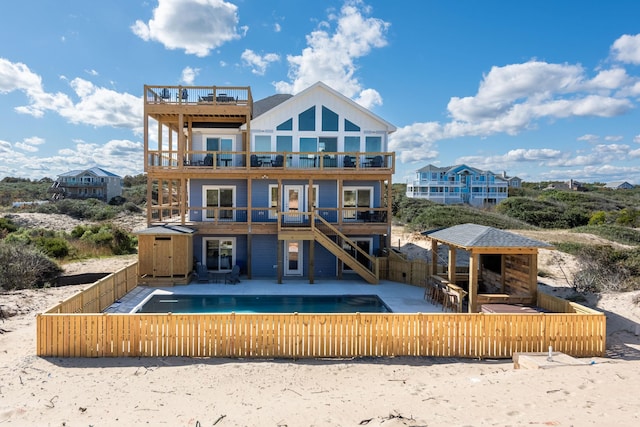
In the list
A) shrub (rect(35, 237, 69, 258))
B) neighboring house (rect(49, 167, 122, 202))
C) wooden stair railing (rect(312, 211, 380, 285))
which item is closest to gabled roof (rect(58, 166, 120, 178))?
neighboring house (rect(49, 167, 122, 202))

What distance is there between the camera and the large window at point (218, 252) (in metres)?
19.0

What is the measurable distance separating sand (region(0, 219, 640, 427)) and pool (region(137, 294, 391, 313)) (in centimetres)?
449

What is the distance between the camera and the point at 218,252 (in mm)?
19016

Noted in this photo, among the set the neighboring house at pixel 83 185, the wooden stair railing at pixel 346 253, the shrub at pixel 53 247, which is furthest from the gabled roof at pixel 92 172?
the wooden stair railing at pixel 346 253

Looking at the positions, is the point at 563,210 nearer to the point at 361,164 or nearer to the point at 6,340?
the point at 361,164

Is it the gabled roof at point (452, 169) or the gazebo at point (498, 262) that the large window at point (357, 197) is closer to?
the gazebo at point (498, 262)

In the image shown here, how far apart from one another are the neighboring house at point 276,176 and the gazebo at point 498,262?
4859 mm

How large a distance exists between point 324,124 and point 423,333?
12912mm

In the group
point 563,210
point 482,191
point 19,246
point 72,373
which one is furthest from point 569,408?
point 482,191

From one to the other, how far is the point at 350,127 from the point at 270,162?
4.60 metres

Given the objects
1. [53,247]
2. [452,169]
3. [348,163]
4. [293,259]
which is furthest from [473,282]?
[452,169]

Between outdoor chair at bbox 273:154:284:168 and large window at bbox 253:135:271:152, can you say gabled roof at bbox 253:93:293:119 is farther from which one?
outdoor chair at bbox 273:154:284:168

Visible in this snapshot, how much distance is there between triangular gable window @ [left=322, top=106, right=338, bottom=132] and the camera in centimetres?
1945

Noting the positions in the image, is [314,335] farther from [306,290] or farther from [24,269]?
[24,269]
